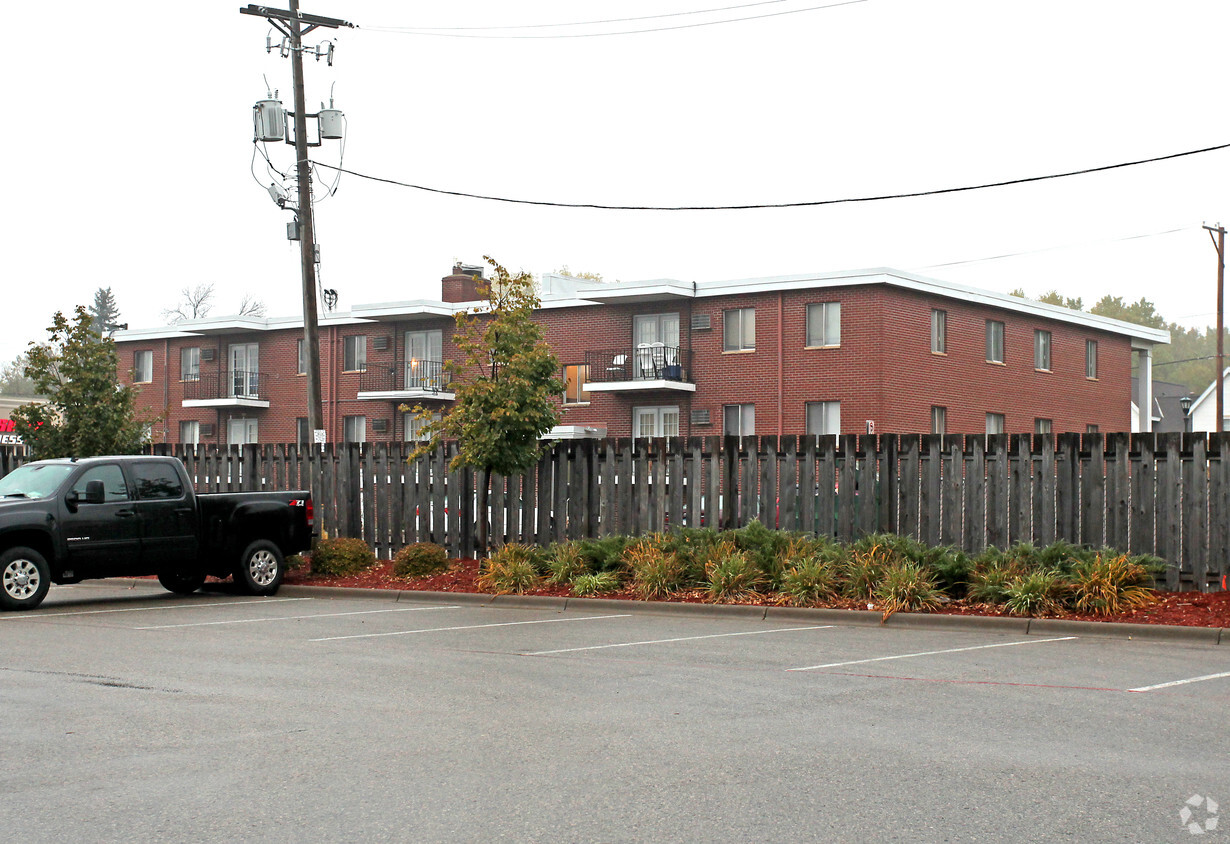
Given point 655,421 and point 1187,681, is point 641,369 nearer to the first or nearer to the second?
point 655,421

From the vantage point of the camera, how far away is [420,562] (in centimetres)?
1864

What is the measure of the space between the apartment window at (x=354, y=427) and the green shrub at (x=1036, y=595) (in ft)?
120

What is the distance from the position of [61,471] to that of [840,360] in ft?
83.1

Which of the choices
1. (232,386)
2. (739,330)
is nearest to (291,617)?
(739,330)

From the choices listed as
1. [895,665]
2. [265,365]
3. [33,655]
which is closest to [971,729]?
[895,665]

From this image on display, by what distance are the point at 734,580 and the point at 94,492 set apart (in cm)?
790

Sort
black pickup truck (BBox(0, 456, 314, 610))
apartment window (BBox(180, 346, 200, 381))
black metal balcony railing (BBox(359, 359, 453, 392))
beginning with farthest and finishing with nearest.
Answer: apartment window (BBox(180, 346, 200, 381)) < black metal balcony railing (BBox(359, 359, 453, 392)) < black pickup truck (BBox(0, 456, 314, 610))

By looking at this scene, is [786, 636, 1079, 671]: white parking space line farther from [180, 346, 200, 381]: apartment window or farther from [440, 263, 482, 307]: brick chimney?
[180, 346, 200, 381]: apartment window

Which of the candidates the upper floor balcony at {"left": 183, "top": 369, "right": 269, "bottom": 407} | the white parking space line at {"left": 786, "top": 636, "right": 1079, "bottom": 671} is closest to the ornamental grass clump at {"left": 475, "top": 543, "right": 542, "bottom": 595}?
the white parking space line at {"left": 786, "top": 636, "right": 1079, "bottom": 671}

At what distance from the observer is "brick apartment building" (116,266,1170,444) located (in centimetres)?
3809

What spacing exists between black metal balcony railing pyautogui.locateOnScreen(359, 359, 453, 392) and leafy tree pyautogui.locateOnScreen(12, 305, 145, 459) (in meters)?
23.5

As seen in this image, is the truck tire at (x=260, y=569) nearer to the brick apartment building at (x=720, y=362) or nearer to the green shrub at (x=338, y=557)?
the green shrub at (x=338, y=557)

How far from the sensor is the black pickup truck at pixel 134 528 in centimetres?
1575

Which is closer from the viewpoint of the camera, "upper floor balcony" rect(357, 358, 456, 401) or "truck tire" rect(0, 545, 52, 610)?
"truck tire" rect(0, 545, 52, 610)
